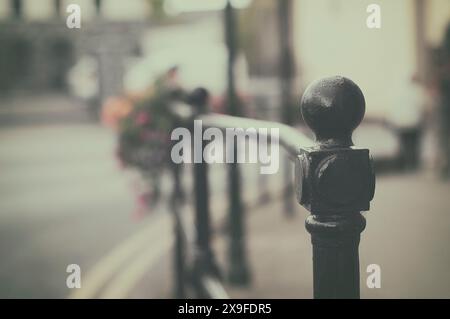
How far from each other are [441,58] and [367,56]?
6.65 metres

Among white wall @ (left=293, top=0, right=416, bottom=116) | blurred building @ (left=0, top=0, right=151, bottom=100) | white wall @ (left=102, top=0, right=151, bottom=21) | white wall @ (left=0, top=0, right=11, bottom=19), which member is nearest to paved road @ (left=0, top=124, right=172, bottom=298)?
white wall @ (left=293, top=0, right=416, bottom=116)

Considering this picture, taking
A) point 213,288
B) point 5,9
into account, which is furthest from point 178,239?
point 5,9

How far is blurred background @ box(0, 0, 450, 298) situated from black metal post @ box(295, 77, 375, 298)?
8.40ft

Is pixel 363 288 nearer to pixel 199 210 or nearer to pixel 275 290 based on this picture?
pixel 275 290

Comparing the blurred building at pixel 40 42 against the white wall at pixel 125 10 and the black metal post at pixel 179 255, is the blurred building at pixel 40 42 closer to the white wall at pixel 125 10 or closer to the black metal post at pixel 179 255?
the white wall at pixel 125 10

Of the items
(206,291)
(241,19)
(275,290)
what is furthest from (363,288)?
(241,19)

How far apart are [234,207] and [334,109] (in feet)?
11.3

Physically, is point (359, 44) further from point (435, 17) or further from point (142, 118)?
point (142, 118)

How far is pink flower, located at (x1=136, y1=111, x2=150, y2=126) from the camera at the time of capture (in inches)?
178

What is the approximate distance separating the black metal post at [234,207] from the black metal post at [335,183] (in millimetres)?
2844

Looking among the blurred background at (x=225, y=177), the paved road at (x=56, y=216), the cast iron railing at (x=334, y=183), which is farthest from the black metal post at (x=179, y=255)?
the cast iron railing at (x=334, y=183)

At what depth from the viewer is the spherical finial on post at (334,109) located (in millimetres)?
1318

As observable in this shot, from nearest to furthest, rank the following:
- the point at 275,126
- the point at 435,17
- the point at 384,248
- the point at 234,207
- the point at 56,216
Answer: the point at 275,126 < the point at 234,207 < the point at 384,248 < the point at 56,216 < the point at 435,17

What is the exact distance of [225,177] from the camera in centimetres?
972
